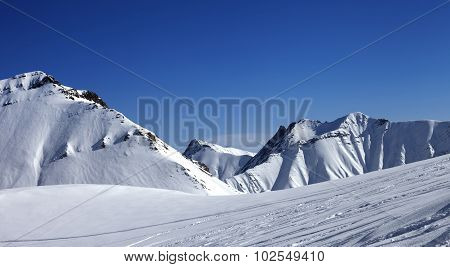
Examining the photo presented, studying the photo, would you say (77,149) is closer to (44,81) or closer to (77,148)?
(77,148)

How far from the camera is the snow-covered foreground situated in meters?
8.30

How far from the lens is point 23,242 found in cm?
1748

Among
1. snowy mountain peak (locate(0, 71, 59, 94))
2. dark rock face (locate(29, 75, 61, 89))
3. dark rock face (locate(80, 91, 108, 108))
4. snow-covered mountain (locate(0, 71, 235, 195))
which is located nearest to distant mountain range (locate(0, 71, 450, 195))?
snow-covered mountain (locate(0, 71, 235, 195))

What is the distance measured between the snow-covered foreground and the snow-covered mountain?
221 ft

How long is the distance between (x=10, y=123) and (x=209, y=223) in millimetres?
111055

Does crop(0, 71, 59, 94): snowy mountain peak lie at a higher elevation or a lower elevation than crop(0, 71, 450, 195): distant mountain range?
higher

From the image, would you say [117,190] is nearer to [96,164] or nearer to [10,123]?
[96,164]

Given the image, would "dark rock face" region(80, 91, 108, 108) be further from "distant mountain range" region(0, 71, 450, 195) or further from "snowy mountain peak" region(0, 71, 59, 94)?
"snowy mountain peak" region(0, 71, 59, 94)

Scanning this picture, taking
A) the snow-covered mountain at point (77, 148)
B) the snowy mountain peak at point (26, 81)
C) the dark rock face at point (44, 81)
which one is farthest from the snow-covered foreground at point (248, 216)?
the snowy mountain peak at point (26, 81)

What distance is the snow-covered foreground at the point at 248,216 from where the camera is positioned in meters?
8.30

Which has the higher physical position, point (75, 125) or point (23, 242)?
point (75, 125)

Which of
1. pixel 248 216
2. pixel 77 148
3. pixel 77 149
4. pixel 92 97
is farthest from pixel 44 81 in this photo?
pixel 248 216

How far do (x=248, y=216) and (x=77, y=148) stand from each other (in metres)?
97.6
